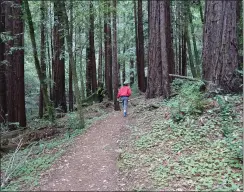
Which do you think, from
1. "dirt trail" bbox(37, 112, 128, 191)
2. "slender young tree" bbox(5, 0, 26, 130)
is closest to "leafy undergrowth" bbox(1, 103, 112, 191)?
"dirt trail" bbox(37, 112, 128, 191)

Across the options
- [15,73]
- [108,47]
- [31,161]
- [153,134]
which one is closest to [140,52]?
[108,47]

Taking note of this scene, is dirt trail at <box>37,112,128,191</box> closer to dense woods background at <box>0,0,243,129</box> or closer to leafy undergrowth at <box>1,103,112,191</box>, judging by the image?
leafy undergrowth at <box>1,103,112,191</box>

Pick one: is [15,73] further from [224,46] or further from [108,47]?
[224,46]

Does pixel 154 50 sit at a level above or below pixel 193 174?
above

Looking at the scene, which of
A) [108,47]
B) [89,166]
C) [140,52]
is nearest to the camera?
[89,166]

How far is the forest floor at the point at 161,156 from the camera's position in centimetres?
513

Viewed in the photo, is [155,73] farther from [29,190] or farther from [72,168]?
[29,190]

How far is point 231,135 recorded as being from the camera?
625cm

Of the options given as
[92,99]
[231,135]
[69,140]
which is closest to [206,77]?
[231,135]

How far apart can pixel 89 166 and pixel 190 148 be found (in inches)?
100

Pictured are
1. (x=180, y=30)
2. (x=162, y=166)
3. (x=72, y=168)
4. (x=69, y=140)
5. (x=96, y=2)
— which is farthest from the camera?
(x=180, y=30)

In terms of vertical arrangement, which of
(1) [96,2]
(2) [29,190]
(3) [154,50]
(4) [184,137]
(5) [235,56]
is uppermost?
(1) [96,2]

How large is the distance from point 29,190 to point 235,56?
6880mm

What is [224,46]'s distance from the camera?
7871mm
